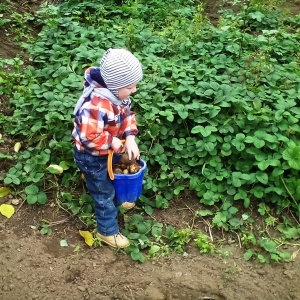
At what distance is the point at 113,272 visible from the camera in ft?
10.2

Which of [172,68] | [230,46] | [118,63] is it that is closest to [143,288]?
[118,63]

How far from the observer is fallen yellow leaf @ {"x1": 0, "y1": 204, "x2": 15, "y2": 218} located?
11.1 ft

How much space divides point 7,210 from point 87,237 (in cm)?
61

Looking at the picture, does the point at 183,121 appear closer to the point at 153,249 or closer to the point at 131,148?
the point at 131,148

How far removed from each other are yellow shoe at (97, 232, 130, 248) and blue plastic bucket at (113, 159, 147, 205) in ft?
0.77

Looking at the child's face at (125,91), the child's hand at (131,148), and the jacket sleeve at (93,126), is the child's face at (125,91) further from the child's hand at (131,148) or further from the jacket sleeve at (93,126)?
the child's hand at (131,148)

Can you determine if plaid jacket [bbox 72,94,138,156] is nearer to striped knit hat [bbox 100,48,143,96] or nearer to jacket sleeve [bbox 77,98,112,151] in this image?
jacket sleeve [bbox 77,98,112,151]

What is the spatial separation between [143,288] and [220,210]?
865 millimetres

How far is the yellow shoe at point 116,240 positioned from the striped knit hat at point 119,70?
1.03 m

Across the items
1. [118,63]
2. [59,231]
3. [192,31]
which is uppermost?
[118,63]

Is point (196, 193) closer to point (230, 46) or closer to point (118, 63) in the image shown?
point (118, 63)

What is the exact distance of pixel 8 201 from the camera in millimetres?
3502

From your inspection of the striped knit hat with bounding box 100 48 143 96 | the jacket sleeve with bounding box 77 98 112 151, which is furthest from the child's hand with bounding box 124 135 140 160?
the striped knit hat with bounding box 100 48 143 96

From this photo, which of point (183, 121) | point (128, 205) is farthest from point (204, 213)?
point (183, 121)
